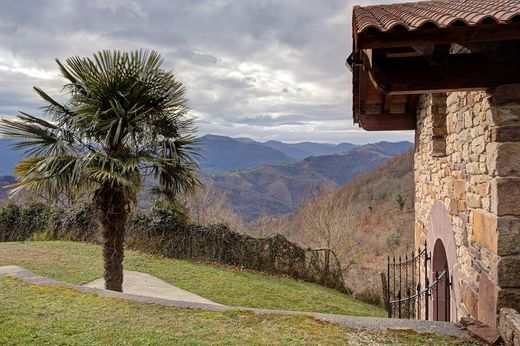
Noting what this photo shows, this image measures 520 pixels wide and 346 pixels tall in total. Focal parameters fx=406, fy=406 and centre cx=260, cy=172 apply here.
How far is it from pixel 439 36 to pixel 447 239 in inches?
114

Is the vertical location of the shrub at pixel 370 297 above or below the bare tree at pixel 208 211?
below

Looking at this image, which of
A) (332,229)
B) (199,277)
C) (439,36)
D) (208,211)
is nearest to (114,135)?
(439,36)

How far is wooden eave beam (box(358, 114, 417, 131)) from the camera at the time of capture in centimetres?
752

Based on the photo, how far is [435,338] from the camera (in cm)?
386

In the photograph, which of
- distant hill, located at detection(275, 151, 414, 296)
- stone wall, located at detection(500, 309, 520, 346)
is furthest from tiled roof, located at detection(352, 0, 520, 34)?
distant hill, located at detection(275, 151, 414, 296)

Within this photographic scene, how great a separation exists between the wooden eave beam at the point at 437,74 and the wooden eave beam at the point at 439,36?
530mm

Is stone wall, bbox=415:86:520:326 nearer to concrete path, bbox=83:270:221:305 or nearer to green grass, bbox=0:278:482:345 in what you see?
green grass, bbox=0:278:482:345

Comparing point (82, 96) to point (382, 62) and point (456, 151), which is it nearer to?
point (382, 62)

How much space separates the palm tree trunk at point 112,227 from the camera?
274 inches

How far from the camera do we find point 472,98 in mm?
4129

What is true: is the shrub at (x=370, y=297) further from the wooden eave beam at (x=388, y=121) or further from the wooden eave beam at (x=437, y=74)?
the wooden eave beam at (x=437, y=74)

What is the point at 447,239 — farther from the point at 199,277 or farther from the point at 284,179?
the point at 284,179

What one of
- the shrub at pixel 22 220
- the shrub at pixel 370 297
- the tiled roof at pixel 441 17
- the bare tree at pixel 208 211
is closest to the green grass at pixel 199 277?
the shrub at pixel 370 297

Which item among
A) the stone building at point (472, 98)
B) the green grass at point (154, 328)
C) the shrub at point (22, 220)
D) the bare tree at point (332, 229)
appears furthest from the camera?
the bare tree at point (332, 229)
